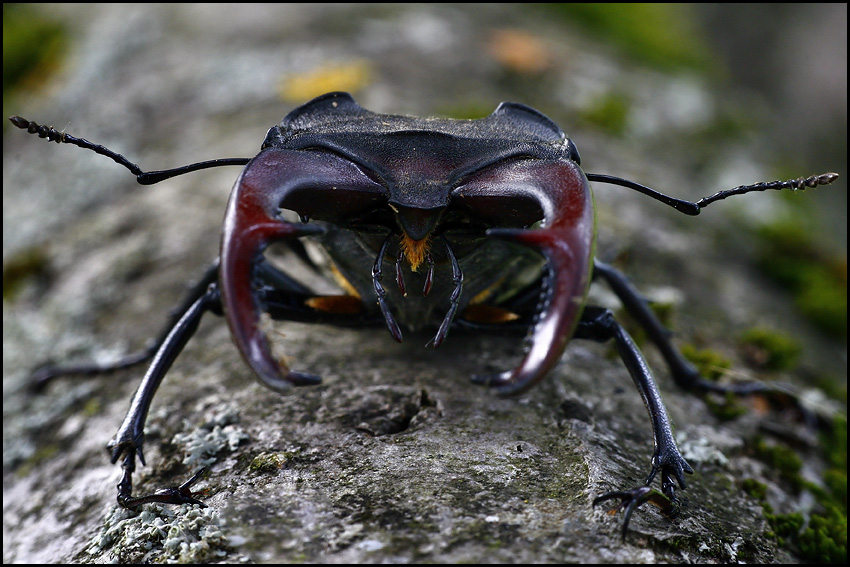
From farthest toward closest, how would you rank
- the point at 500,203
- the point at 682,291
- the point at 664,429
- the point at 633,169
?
1. the point at 633,169
2. the point at 682,291
3. the point at 664,429
4. the point at 500,203

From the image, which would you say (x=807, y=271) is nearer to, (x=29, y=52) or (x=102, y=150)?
(x=102, y=150)

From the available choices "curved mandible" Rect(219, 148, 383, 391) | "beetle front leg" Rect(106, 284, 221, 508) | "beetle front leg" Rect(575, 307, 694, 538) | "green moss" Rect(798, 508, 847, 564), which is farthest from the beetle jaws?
"green moss" Rect(798, 508, 847, 564)

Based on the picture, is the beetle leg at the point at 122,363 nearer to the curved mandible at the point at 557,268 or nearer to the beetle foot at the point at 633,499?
the curved mandible at the point at 557,268

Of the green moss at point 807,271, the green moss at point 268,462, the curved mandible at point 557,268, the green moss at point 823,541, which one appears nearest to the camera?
the curved mandible at point 557,268

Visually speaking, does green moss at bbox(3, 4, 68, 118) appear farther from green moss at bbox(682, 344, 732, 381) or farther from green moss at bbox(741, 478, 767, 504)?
green moss at bbox(741, 478, 767, 504)

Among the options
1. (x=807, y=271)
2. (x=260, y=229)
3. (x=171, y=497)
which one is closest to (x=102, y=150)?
(x=260, y=229)

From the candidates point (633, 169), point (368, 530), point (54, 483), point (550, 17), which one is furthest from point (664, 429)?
point (550, 17)

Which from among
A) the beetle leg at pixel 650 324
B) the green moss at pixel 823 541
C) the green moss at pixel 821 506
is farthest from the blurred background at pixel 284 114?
the green moss at pixel 823 541

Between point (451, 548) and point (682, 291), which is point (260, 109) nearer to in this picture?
point (682, 291)
